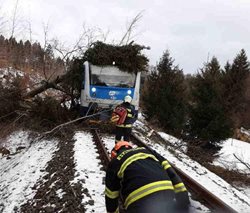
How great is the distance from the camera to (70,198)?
6180 millimetres

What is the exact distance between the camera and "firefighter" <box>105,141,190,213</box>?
3410mm

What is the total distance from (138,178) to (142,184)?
0.23 feet

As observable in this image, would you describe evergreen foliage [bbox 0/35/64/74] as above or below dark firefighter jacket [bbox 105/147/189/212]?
above

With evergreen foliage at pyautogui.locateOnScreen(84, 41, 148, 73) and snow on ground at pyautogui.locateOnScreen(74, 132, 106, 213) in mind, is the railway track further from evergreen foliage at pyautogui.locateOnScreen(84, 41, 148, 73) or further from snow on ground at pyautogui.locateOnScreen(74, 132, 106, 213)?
evergreen foliage at pyautogui.locateOnScreen(84, 41, 148, 73)

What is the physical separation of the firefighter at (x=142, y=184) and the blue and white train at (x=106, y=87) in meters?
9.46

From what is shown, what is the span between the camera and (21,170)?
9016mm

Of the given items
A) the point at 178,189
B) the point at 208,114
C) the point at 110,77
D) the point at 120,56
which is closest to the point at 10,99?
the point at 110,77

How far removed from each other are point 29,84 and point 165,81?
14099mm

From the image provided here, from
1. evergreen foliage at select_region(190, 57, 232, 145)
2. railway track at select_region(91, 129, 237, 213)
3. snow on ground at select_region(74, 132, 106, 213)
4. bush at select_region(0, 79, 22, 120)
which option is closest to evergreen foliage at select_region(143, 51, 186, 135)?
evergreen foliage at select_region(190, 57, 232, 145)

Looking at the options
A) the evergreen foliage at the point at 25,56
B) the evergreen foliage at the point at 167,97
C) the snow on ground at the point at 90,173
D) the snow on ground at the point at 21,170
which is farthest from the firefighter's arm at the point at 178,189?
the evergreen foliage at the point at 167,97

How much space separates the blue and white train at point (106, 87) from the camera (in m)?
13.3

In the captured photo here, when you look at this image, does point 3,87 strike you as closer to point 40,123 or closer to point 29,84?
point 29,84

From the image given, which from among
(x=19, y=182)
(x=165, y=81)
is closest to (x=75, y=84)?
(x=19, y=182)

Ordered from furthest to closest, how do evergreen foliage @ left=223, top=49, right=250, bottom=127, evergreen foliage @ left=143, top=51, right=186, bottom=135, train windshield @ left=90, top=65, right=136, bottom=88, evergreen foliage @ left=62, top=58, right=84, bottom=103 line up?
evergreen foliage @ left=223, top=49, right=250, bottom=127, evergreen foliage @ left=143, top=51, right=186, bottom=135, evergreen foliage @ left=62, top=58, right=84, bottom=103, train windshield @ left=90, top=65, right=136, bottom=88
